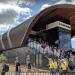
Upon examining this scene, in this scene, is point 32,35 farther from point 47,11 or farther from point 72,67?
point 72,67

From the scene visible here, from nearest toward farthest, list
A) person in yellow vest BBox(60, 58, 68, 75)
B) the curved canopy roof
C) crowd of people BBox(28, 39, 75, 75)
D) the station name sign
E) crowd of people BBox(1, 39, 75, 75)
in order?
1. person in yellow vest BBox(60, 58, 68, 75)
2. crowd of people BBox(1, 39, 75, 75)
3. crowd of people BBox(28, 39, 75, 75)
4. the curved canopy roof
5. the station name sign

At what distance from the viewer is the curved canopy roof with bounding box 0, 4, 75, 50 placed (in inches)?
1096

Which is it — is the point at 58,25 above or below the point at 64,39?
above

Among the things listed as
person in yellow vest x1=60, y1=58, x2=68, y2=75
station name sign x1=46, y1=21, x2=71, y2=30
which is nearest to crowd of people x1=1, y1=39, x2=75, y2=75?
person in yellow vest x1=60, y1=58, x2=68, y2=75

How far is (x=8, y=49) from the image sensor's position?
31906 mm

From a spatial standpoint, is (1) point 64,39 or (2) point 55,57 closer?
(2) point 55,57

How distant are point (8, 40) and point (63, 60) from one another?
8.58m

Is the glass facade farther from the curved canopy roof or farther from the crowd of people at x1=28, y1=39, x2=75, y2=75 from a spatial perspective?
the crowd of people at x1=28, y1=39, x2=75, y2=75

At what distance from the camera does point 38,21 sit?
3150 centimetres

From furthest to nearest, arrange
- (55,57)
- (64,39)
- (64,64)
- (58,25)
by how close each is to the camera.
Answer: (64,39), (58,25), (55,57), (64,64)

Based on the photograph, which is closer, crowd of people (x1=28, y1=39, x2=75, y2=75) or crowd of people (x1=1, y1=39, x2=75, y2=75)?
crowd of people (x1=1, y1=39, x2=75, y2=75)

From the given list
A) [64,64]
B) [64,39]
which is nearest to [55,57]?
[64,64]

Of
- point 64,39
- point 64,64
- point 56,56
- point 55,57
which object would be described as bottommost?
point 64,64

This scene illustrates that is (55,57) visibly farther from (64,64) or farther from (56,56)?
(64,64)
